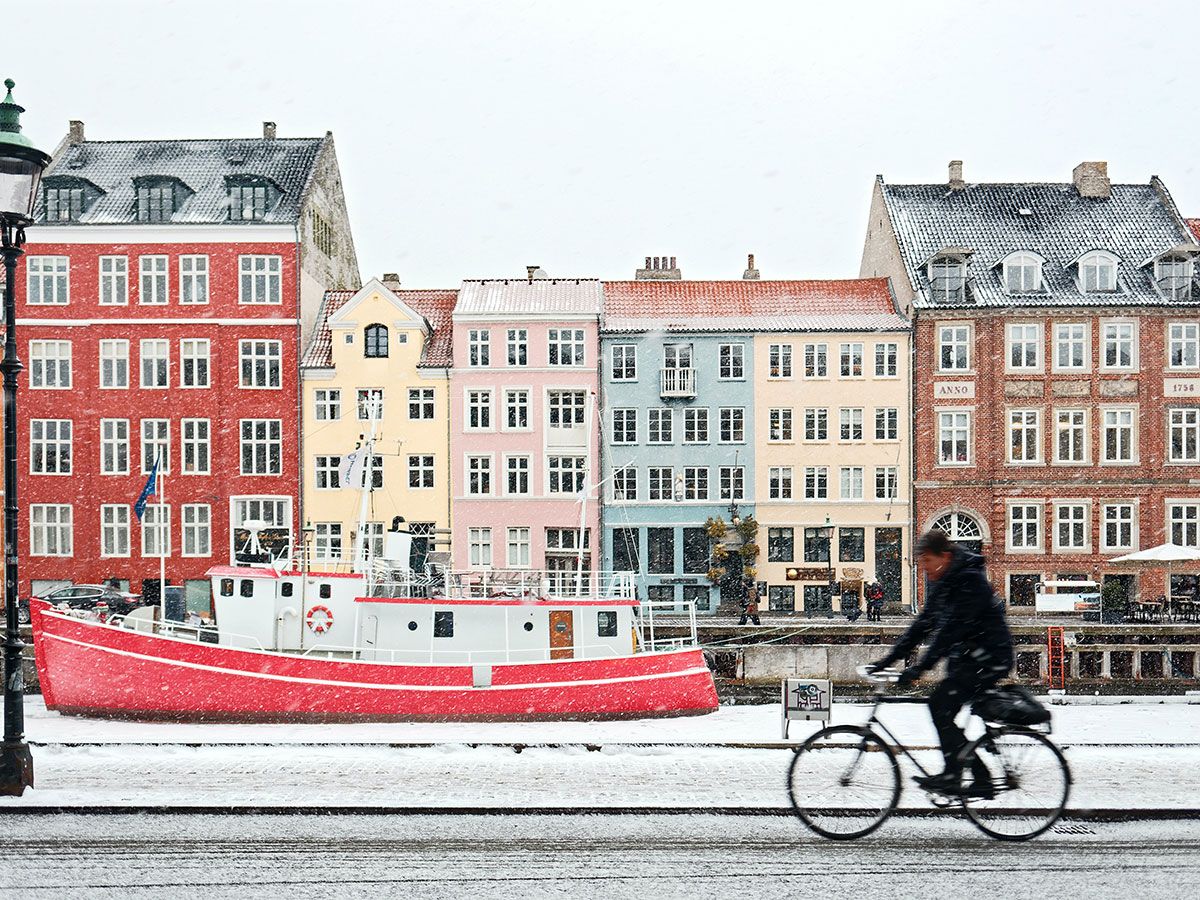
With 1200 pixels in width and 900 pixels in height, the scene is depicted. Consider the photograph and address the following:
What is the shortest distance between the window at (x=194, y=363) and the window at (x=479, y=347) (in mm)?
6969

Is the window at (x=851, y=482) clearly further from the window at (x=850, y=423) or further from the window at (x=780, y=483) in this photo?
the window at (x=780, y=483)

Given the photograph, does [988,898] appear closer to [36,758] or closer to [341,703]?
[36,758]

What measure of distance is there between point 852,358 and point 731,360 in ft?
14.4

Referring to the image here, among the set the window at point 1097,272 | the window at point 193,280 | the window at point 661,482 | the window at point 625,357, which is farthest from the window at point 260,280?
the window at point 1097,272

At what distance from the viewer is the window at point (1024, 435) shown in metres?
44.4

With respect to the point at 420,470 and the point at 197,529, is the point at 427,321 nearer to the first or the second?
the point at 420,470

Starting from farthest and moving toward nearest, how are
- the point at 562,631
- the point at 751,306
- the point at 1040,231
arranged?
A: 1. the point at 1040,231
2. the point at 751,306
3. the point at 562,631

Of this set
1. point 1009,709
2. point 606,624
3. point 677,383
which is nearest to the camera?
point 1009,709

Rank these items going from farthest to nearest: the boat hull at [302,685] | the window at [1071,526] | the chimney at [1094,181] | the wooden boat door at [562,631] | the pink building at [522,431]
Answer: the chimney at [1094,181] < the pink building at [522,431] < the window at [1071,526] < the wooden boat door at [562,631] < the boat hull at [302,685]

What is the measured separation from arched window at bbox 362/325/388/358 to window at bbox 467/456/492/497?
5019 mm

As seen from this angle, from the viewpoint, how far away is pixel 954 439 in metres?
44.7

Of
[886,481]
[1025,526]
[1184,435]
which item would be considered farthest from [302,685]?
[1184,435]

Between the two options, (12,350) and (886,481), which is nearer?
(12,350)

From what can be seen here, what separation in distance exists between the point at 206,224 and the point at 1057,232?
31.7 metres
